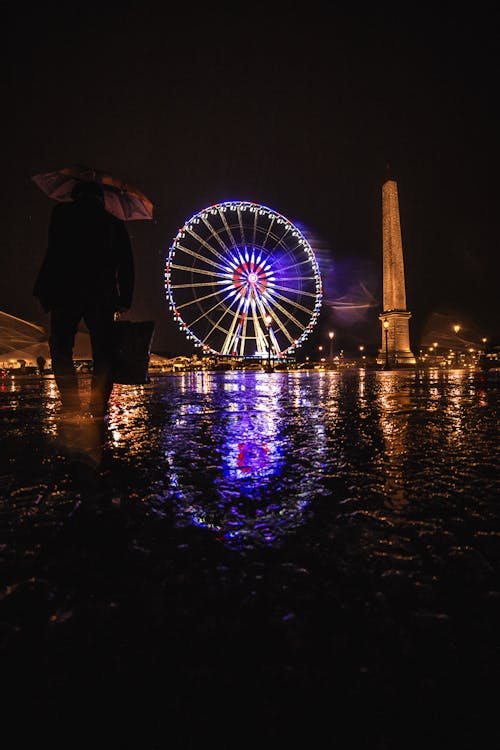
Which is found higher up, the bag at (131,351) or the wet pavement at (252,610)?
the bag at (131,351)

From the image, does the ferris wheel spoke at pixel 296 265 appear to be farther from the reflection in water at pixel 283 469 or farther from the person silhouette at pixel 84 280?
the person silhouette at pixel 84 280

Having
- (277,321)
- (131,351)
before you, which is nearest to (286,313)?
(277,321)

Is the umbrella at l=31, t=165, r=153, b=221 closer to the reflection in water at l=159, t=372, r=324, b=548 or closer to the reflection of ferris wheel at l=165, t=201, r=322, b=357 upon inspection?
the reflection in water at l=159, t=372, r=324, b=548

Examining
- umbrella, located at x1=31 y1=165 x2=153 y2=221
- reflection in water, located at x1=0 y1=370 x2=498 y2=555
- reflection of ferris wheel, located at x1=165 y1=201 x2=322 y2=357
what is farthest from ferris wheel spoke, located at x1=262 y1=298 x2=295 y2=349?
reflection in water, located at x1=0 y1=370 x2=498 y2=555

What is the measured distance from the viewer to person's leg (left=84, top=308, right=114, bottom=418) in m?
2.62

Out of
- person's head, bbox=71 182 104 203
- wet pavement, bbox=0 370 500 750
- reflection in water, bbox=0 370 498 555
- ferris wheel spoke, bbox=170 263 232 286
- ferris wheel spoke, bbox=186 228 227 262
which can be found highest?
ferris wheel spoke, bbox=186 228 227 262

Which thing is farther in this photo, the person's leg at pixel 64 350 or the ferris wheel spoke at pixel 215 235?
the ferris wheel spoke at pixel 215 235

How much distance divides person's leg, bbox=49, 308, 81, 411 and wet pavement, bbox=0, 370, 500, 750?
1.04 meters

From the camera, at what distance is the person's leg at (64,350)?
2549mm

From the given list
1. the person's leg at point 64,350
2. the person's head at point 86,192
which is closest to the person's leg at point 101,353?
the person's leg at point 64,350

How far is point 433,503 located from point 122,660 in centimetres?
105

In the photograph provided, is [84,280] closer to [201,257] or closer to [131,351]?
[131,351]

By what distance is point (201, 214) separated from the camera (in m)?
24.9

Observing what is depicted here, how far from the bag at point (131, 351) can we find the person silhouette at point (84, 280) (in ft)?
0.29
